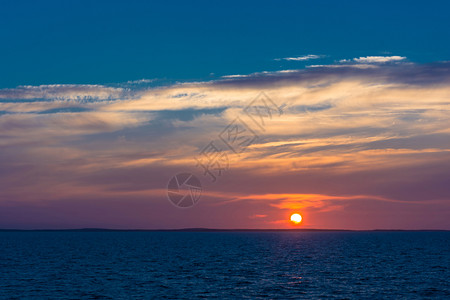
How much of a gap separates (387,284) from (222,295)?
24.8 metres

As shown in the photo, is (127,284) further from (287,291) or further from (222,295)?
(287,291)

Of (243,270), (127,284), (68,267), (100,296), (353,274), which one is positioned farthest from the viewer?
(68,267)

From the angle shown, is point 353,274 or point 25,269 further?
point 25,269

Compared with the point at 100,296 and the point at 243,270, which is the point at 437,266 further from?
the point at 100,296

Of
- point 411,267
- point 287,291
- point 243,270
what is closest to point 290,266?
point 243,270

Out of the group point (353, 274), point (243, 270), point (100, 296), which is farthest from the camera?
point (243, 270)

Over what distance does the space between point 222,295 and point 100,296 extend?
14.0 meters

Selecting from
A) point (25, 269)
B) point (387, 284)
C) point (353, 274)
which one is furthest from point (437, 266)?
point (25, 269)

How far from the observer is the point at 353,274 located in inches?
3393

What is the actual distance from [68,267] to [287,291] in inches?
1910

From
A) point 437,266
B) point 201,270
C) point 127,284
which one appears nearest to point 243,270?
point 201,270

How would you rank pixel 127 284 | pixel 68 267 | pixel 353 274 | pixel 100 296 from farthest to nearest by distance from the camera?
pixel 68 267, pixel 353 274, pixel 127 284, pixel 100 296

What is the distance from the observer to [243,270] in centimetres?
9194

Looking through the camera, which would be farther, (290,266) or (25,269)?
(290,266)
